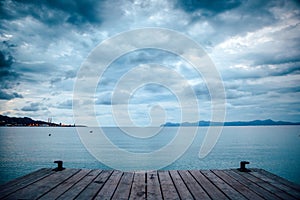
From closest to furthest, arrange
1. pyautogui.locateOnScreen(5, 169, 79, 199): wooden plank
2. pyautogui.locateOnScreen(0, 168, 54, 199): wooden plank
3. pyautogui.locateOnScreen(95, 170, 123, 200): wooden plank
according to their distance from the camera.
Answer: pyautogui.locateOnScreen(5, 169, 79, 199): wooden plank, pyautogui.locateOnScreen(95, 170, 123, 200): wooden plank, pyautogui.locateOnScreen(0, 168, 54, 199): wooden plank

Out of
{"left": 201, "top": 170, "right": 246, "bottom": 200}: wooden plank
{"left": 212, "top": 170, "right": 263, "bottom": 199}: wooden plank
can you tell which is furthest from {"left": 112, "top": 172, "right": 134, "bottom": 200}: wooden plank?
{"left": 212, "top": 170, "right": 263, "bottom": 199}: wooden plank

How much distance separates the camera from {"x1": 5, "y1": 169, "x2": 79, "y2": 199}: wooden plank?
170 inches

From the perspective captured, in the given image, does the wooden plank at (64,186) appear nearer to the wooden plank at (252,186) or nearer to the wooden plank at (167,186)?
the wooden plank at (167,186)

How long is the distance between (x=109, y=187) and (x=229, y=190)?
2.63 meters

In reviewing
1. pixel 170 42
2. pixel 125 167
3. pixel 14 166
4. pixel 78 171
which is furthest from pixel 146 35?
pixel 14 166

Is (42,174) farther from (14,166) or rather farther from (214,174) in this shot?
(14,166)

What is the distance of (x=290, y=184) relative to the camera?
5.03 meters

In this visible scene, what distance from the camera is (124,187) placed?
16.3 ft

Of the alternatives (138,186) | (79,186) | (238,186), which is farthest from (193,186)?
(79,186)

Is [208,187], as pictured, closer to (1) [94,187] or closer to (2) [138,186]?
(2) [138,186]

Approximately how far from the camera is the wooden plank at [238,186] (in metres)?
4.40

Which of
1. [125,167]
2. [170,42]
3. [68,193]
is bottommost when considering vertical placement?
[125,167]

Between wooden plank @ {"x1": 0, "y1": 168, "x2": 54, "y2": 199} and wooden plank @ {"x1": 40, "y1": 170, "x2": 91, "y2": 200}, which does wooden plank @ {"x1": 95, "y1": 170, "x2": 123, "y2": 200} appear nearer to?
wooden plank @ {"x1": 40, "y1": 170, "x2": 91, "y2": 200}

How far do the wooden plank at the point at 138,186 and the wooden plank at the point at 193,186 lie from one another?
1.01 meters
